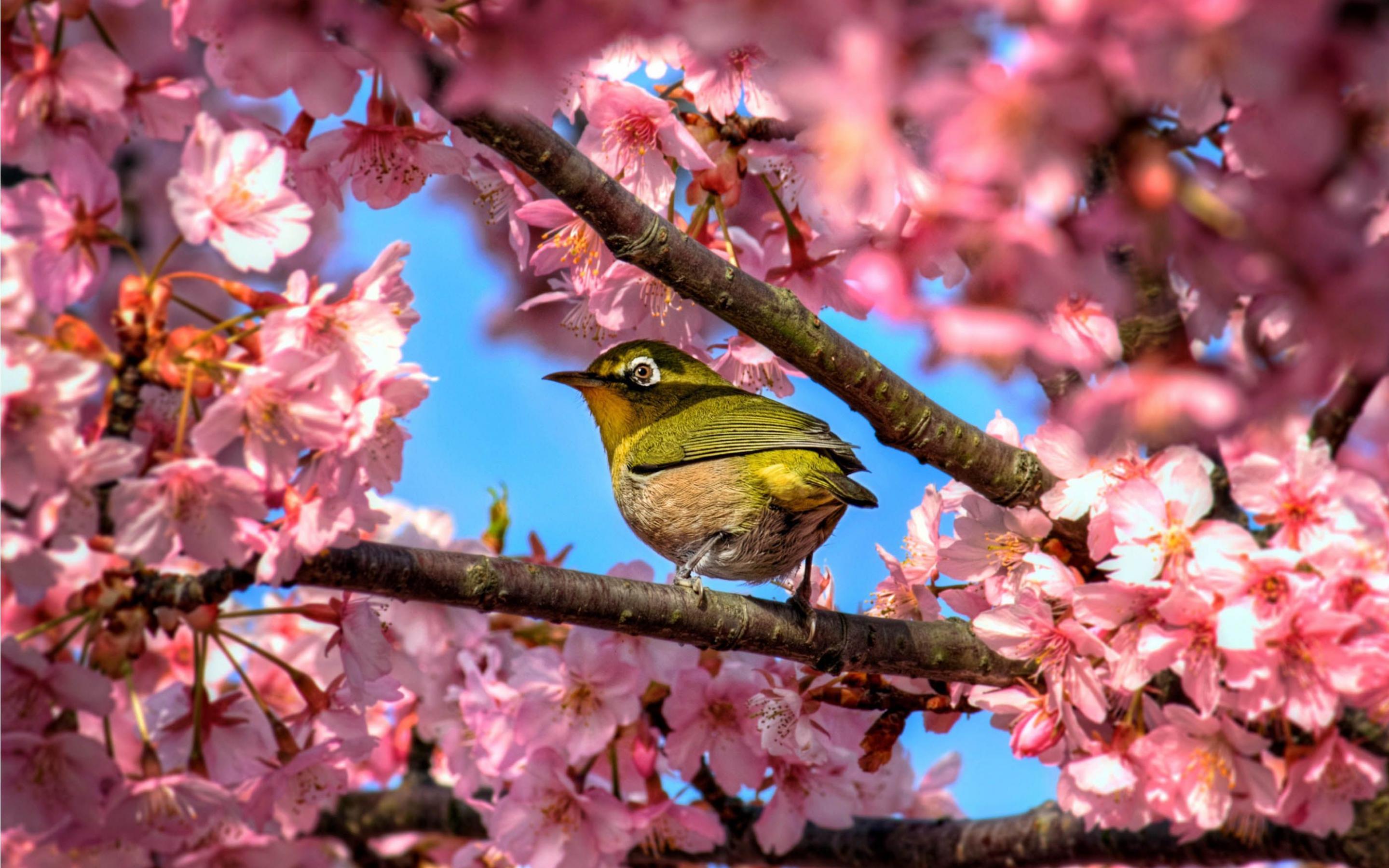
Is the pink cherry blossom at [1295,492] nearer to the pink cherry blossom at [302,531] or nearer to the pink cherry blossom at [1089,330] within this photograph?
the pink cherry blossom at [1089,330]

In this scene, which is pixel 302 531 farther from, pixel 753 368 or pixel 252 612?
pixel 753 368

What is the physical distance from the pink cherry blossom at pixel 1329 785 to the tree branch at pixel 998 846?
20.5 inches

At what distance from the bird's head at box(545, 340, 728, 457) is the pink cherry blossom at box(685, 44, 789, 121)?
5.63 ft

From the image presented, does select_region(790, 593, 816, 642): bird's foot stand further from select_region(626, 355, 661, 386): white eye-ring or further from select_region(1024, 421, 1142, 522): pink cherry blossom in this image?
select_region(626, 355, 661, 386): white eye-ring

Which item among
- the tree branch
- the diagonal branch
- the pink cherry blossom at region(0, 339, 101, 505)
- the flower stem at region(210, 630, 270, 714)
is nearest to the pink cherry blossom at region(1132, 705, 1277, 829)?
the diagonal branch

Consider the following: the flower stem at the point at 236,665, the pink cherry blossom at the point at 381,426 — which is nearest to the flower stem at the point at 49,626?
the flower stem at the point at 236,665

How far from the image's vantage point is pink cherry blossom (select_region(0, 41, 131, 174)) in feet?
8.20

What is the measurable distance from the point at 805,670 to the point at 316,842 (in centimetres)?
201

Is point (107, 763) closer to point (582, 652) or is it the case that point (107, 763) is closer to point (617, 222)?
point (582, 652)

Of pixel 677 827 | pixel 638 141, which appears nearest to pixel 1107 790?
pixel 677 827

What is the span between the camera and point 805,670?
4.07 m

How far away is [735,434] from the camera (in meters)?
4.94

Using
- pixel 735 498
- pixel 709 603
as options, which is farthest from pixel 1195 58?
pixel 735 498

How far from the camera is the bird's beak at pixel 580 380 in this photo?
5.47 m
